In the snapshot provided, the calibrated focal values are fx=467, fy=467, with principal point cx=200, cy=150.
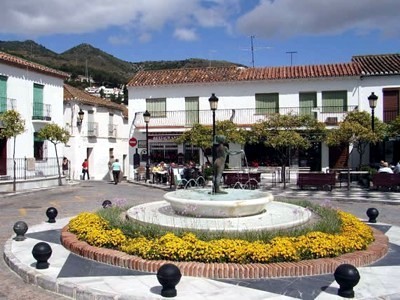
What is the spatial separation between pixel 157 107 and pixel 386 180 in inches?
621

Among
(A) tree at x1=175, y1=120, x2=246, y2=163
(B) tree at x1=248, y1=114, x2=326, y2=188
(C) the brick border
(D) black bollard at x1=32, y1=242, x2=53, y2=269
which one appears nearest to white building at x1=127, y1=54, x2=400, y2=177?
(B) tree at x1=248, y1=114, x2=326, y2=188

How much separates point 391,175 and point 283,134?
5011mm

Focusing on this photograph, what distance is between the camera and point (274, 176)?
26281 mm

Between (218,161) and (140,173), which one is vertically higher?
(218,161)

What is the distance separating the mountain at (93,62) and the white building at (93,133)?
137 feet

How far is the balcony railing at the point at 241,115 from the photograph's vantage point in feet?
88.4

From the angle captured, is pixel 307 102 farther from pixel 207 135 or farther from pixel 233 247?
pixel 233 247

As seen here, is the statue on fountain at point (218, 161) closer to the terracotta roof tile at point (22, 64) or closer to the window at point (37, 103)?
the terracotta roof tile at point (22, 64)

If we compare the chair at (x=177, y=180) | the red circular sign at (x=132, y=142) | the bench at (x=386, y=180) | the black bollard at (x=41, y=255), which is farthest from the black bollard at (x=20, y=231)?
the red circular sign at (x=132, y=142)

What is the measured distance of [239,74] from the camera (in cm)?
2950

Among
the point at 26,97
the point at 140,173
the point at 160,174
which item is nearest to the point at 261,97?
the point at 160,174

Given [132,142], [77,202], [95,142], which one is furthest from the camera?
[95,142]

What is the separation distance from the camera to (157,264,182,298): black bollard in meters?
5.54

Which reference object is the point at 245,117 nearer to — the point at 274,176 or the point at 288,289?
the point at 274,176
